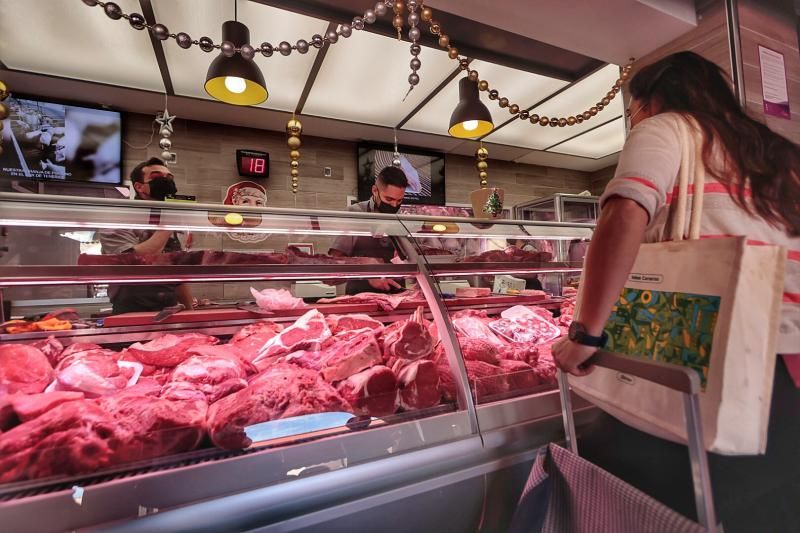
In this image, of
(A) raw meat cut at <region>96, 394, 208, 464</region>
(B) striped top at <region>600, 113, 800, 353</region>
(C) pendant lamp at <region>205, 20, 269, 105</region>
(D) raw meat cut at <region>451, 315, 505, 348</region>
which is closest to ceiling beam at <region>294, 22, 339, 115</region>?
(C) pendant lamp at <region>205, 20, 269, 105</region>

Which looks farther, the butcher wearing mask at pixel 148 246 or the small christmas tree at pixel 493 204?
the small christmas tree at pixel 493 204

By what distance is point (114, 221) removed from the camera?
151cm

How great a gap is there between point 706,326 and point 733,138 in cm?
59

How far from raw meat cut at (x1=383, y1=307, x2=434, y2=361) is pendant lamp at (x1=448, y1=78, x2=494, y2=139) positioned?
8.92 feet

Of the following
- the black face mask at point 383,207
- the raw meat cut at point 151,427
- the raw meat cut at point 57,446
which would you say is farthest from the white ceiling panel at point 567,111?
the raw meat cut at point 57,446

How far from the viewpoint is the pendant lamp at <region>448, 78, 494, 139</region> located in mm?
3738

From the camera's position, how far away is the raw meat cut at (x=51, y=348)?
5.11ft

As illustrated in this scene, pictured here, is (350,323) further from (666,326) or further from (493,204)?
(666,326)

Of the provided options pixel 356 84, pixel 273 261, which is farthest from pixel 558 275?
pixel 356 84

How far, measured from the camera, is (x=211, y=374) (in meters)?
1.48

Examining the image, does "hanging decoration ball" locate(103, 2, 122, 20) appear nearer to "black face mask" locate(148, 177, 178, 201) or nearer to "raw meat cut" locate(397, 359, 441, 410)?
"black face mask" locate(148, 177, 178, 201)

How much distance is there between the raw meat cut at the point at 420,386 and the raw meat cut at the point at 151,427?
0.70 m

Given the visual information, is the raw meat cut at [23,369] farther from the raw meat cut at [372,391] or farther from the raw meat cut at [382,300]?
the raw meat cut at [382,300]

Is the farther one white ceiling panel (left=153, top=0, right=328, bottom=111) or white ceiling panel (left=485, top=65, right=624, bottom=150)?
white ceiling panel (left=485, top=65, right=624, bottom=150)
